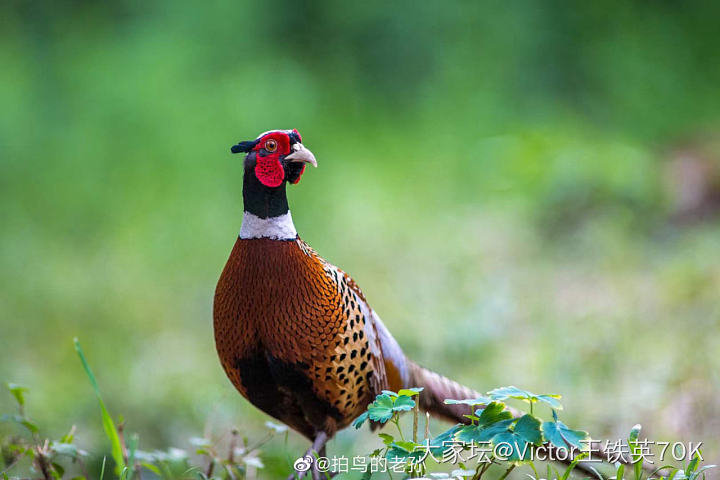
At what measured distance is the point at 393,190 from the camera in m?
6.33

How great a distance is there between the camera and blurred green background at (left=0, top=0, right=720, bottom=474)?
13.0 ft

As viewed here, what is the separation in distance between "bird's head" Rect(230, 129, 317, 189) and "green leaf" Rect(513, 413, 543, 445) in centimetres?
81

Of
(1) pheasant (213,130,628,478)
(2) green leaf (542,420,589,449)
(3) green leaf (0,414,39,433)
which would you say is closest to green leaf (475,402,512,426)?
(2) green leaf (542,420,589,449)

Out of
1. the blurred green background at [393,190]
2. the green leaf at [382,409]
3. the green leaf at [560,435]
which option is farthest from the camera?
the blurred green background at [393,190]

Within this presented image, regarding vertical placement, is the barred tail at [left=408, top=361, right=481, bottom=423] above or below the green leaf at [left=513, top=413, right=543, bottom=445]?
below

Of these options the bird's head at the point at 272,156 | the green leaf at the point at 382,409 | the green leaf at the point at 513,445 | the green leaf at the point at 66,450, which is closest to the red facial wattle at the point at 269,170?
the bird's head at the point at 272,156

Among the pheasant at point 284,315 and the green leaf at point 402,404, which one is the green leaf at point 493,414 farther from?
the pheasant at point 284,315

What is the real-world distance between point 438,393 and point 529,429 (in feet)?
1.96

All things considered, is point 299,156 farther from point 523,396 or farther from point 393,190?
point 393,190

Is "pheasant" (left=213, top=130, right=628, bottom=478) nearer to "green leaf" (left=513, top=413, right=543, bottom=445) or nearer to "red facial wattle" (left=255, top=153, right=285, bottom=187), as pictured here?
"red facial wattle" (left=255, top=153, right=285, bottom=187)

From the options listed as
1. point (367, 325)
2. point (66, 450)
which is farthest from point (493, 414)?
point (66, 450)

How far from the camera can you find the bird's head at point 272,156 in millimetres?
1967

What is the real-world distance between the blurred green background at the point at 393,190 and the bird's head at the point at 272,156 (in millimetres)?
1437

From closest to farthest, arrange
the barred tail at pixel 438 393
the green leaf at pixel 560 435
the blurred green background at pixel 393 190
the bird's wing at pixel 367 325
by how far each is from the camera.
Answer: the green leaf at pixel 560 435, the bird's wing at pixel 367 325, the barred tail at pixel 438 393, the blurred green background at pixel 393 190
